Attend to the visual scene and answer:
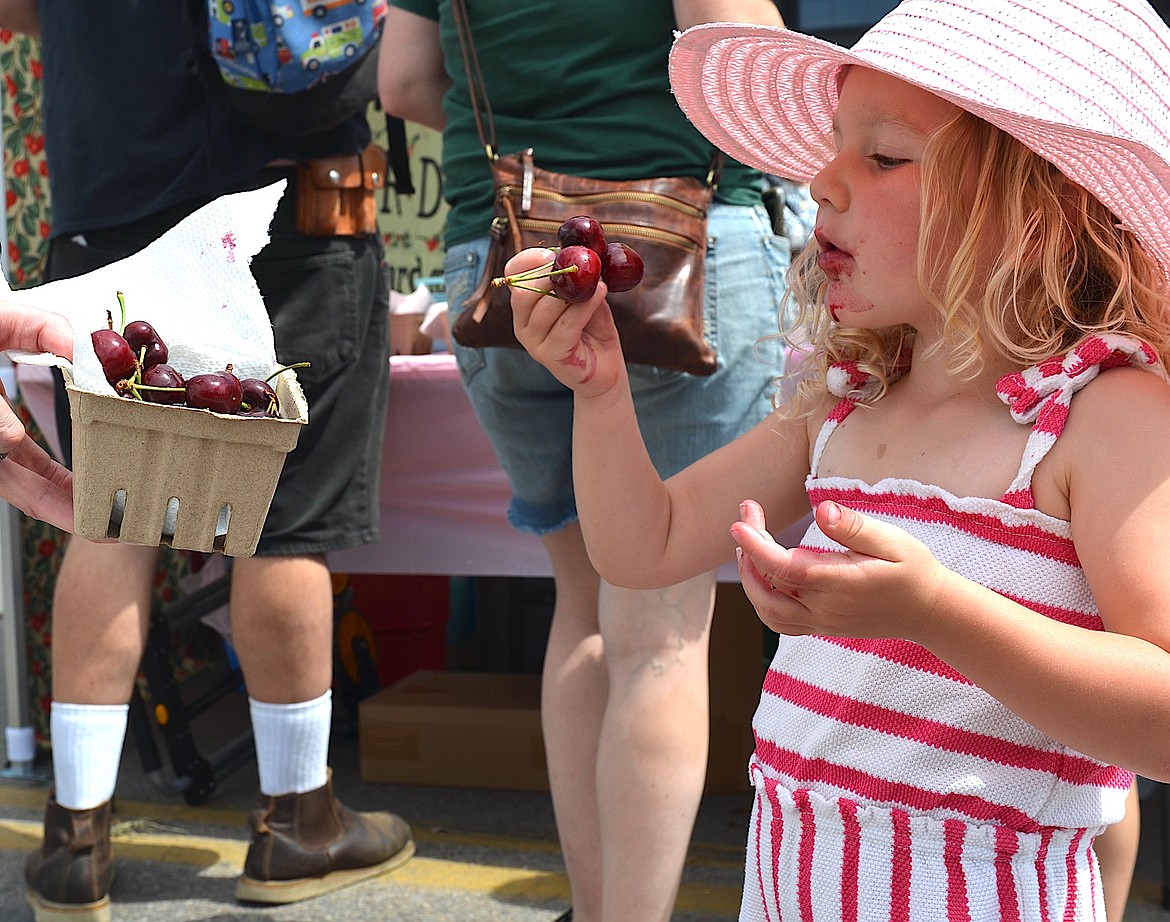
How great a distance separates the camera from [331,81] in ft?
7.89

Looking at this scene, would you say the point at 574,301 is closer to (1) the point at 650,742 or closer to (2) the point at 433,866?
(1) the point at 650,742

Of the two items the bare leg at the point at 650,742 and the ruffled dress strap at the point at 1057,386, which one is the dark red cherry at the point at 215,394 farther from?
the bare leg at the point at 650,742

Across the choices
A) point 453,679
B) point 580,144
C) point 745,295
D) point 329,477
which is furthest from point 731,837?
point 580,144

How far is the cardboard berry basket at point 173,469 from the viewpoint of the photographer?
116 centimetres

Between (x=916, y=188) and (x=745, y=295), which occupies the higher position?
(x=916, y=188)

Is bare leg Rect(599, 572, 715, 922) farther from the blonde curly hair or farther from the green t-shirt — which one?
the blonde curly hair

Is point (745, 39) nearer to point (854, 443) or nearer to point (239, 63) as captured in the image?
point (854, 443)

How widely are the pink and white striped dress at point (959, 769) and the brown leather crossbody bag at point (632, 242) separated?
1.73ft

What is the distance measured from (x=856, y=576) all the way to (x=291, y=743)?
6.14 feet

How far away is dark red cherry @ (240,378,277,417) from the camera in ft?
4.05

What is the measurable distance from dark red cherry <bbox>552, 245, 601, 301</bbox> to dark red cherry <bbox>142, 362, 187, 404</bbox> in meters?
0.39

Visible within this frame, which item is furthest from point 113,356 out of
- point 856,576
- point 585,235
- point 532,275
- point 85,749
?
point 85,749

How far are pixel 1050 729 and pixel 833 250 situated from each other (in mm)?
525

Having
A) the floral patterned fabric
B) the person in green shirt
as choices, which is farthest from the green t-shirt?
the floral patterned fabric
